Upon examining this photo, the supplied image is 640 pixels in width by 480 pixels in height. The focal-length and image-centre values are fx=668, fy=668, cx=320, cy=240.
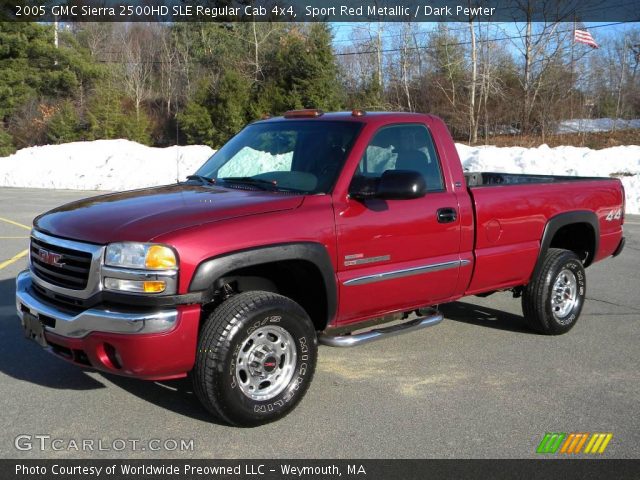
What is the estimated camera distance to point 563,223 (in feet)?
19.3

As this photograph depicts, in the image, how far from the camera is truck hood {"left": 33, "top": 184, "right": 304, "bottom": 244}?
151 inches

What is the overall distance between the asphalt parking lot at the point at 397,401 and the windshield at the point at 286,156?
1480 mm

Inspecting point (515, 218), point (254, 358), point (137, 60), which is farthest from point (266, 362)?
point (137, 60)

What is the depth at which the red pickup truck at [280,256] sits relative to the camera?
3.73 metres

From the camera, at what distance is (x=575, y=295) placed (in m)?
6.20

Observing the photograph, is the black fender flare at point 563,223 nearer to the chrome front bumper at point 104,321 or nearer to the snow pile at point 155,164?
the chrome front bumper at point 104,321

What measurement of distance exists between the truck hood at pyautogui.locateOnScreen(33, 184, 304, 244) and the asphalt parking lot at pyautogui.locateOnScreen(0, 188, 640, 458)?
1154 millimetres

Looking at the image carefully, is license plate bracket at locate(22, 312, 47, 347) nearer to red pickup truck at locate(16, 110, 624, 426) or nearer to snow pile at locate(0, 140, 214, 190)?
red pickup truck at locate(16, 110, 624, 426)

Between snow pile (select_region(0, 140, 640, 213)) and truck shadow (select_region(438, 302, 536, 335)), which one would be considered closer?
truck shadow (select_region(438, 302, 536, 335))

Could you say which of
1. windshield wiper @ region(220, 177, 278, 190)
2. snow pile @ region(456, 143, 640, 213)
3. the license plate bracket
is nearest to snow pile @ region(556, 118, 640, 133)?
snow pile @ region(456, 143, 640, 213)

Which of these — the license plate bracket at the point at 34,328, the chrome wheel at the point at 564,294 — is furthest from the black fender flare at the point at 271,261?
the chrome wheel at the point at 564,294

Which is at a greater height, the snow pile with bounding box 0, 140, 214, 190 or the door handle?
the snow pile with bounding box 0, 140, 214, 190

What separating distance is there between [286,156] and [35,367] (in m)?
2.47

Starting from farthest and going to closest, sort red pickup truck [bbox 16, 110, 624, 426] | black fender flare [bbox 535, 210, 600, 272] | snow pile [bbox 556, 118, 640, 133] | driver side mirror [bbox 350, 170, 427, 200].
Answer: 1. snow pile [bbox 556, 118, 640, 133]
2. black fender flare [bbox 535, 210, 600, 272]
3. driver side mirror [bbox 350, 170, 427, 200]
4. red pickup truck [bbox 16, 110, 624, 426]
